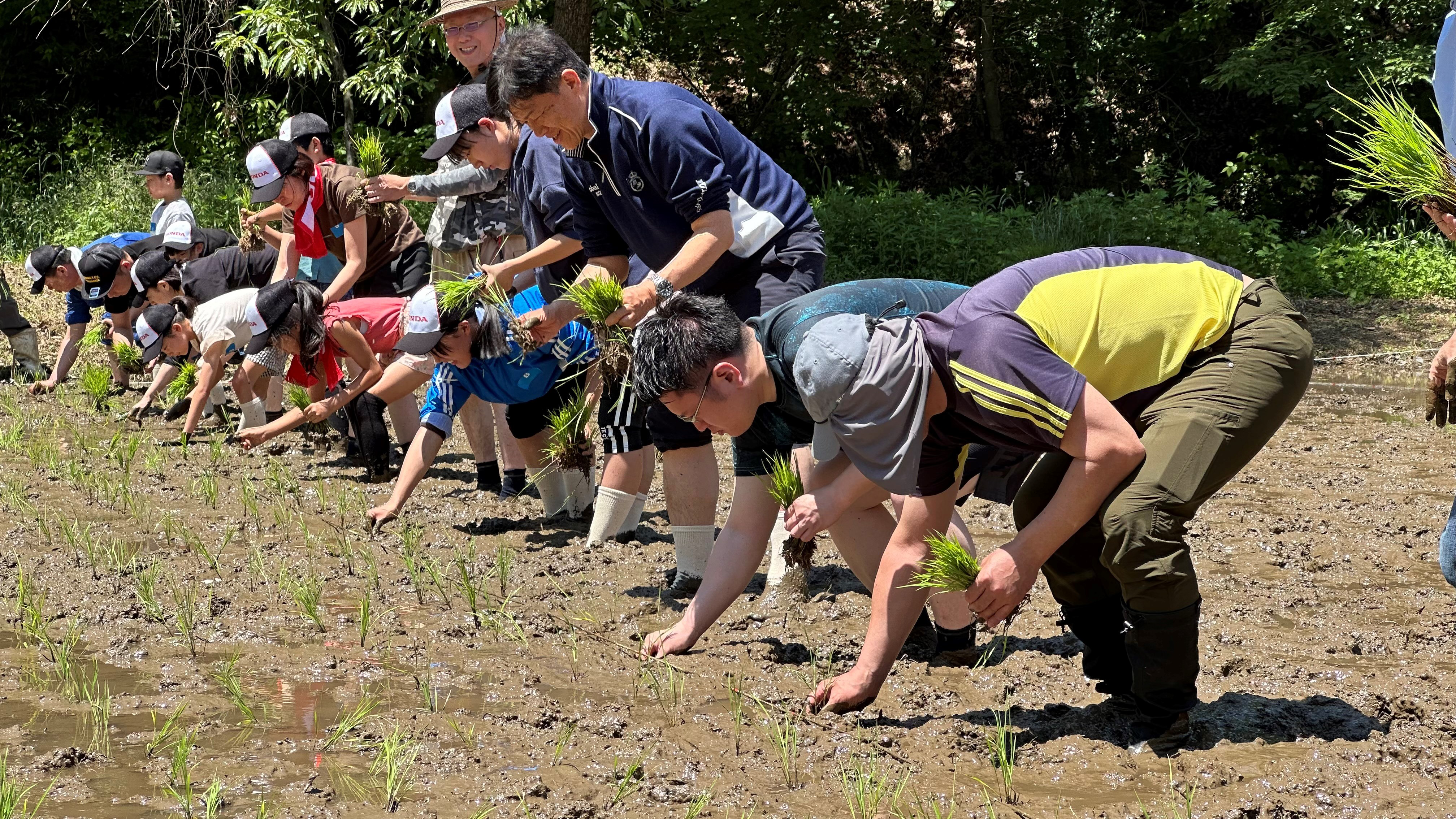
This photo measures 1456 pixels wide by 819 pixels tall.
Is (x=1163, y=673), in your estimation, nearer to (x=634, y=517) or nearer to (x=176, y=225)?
(x=634, y=517)

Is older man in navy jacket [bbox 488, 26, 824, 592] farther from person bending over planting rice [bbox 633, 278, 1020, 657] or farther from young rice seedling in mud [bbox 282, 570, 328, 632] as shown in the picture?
young rice seedling in mud [bbox 282, 570, 328, 632]

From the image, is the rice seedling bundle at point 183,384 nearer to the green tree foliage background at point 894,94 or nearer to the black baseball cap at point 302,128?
the black baseball cap at point 302,128

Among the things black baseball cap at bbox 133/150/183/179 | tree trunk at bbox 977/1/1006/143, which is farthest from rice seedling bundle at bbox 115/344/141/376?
tree trunk at bbox 977/1/1006/143

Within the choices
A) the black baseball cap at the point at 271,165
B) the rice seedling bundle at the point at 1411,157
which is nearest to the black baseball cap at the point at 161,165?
the black baseball cap at the point at 271,165

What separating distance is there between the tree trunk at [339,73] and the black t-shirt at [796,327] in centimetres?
847

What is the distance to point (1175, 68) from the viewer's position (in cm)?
1616

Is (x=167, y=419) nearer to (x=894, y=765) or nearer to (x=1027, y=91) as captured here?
(x=894, y=765)

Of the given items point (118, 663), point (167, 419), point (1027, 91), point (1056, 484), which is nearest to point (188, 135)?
point (167, 419)

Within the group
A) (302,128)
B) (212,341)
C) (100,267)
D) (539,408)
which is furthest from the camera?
A: (100,267)

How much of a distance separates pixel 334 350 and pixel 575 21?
5058 mm

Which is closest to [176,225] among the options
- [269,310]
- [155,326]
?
[155,326]

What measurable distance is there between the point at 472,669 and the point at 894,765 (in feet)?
4.54

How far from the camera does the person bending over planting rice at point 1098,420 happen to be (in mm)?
2783

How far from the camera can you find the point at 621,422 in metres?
4.98
